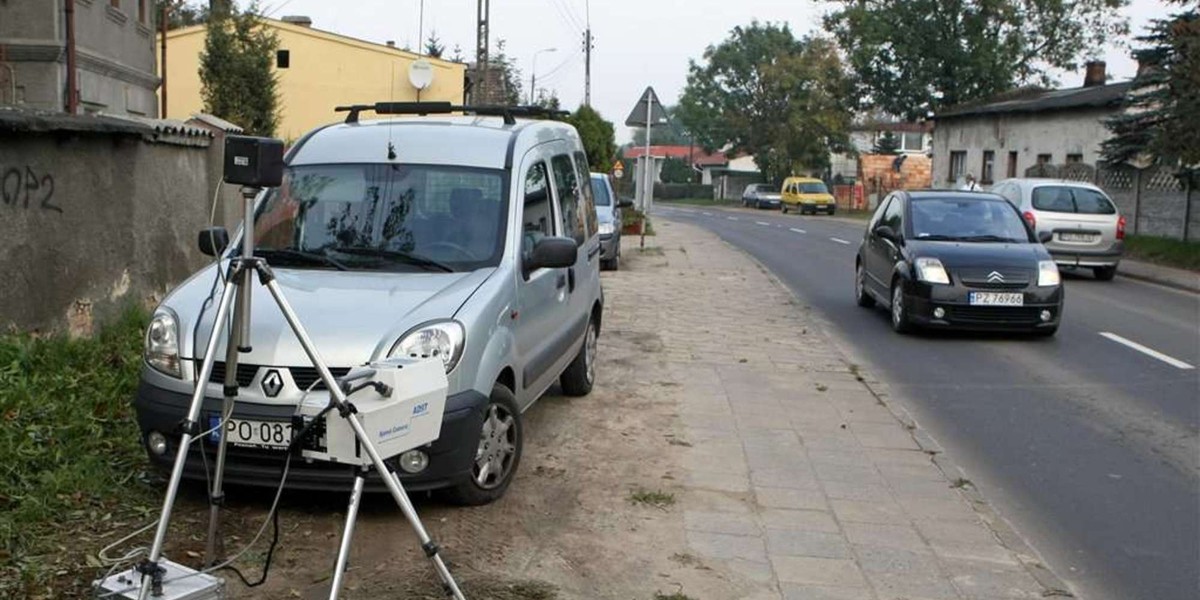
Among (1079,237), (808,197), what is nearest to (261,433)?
(1079,237)

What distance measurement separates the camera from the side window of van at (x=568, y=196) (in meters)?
8.00

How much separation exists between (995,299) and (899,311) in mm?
1062

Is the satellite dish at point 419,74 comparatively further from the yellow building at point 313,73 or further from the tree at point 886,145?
the tree at point 886,145

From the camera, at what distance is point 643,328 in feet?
42.8

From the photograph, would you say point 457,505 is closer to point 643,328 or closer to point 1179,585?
point 1179,585

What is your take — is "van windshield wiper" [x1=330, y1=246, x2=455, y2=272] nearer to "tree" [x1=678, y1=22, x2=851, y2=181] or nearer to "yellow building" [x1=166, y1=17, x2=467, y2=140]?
"yellow building" [x1=166, y1=17, x2=467, y2=140]

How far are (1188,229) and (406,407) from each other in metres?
26.5

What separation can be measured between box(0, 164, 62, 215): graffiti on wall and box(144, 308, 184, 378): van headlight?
106 inches

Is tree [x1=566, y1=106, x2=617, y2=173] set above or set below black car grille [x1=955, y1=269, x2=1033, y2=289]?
above

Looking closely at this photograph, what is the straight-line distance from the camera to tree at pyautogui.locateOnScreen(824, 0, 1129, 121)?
191 ft

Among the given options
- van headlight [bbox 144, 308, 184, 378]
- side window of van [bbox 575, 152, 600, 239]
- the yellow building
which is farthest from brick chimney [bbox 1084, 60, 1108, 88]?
van headlight [bbox 144, 308, 184, 378]

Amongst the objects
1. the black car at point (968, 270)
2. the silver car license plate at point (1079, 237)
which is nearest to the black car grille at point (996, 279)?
the black car at point (968, 270)

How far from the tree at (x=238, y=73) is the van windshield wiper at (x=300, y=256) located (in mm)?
21874

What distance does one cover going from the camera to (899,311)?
13.0 m
